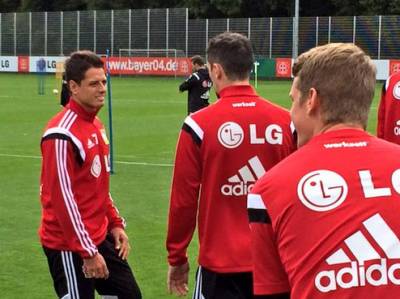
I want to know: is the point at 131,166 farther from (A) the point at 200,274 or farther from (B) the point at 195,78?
(A) the point at 200,274

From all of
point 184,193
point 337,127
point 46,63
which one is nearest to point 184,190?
point 184,193

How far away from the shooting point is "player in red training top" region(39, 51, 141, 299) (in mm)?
4535

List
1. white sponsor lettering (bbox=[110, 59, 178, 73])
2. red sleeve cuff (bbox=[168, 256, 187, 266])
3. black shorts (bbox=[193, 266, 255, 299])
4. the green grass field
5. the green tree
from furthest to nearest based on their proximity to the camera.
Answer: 1. the green tree
2. white sponsor lettering (bbox=[110, 59, 178, 73])
3. the green grass field
4. red sleeve cuff (bbox=[168, 256, 187, 266])
5. black shorts (bbox=[193, 266, 255, 299])

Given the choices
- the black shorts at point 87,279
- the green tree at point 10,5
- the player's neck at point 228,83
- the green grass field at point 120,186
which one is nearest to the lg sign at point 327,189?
the player's neck at point 228,83

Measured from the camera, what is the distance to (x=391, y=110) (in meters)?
5.87

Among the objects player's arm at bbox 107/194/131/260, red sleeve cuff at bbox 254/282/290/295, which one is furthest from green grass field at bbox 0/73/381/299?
red sleeve cuff at bbox 254/282/290/295

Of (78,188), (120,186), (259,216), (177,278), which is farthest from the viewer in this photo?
(120,186)

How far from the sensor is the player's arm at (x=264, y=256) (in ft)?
7.93

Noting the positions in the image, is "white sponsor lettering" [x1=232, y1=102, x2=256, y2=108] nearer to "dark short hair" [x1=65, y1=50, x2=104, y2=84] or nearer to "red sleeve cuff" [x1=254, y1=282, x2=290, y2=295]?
"dark short hair" [x1=65, y1=50, x2=104, y2=84]

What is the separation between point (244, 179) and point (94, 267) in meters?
1.09

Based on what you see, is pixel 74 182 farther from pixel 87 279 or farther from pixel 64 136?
pixel 87 279

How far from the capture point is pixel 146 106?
28.6m

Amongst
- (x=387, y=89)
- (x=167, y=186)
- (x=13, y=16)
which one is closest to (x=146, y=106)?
(x=167, y=186)

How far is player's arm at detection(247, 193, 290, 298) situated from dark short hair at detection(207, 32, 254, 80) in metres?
1.84
